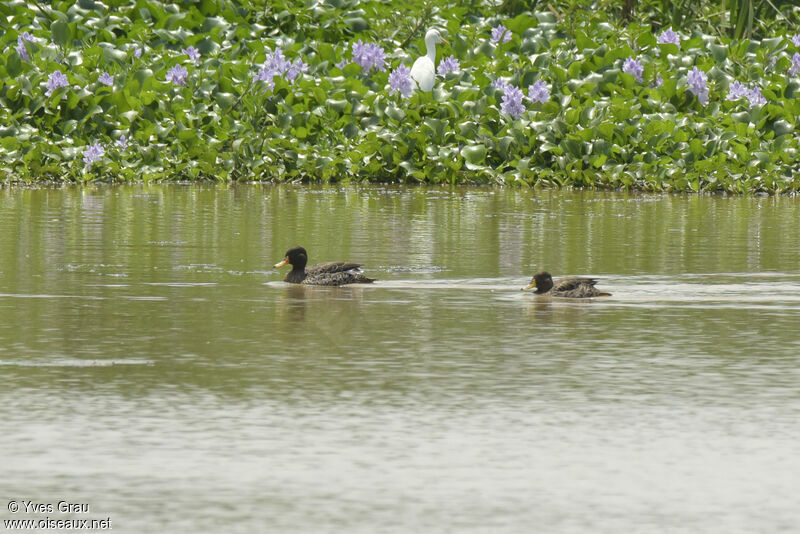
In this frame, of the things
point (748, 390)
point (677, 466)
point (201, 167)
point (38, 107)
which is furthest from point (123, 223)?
point (677, 466)

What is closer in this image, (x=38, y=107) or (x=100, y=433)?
(x=100, y=433)

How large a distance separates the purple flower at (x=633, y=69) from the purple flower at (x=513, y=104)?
1.70 m

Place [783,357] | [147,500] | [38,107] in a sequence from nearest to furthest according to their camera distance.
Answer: [147,500], [783,357], [38,107]

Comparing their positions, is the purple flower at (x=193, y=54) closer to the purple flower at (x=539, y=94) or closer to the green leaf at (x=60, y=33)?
the green leaf at (x=60, y=33)

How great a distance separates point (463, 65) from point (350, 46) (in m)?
1.69

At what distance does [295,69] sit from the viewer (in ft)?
77.7

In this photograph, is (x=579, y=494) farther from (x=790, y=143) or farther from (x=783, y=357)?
(x=790, y=143)

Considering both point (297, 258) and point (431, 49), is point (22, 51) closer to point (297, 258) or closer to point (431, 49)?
point (431, 49)

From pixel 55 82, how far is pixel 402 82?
174 inches

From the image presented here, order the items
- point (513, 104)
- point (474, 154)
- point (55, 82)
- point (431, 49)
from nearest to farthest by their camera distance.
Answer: point (474, 154), point (513, 104), point (55, 82), point (431, 49)

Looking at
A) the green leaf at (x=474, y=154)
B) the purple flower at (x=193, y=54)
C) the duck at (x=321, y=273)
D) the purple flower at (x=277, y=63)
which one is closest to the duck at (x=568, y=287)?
the duck at (x=321, y=273)

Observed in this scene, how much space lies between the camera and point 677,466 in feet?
20.6

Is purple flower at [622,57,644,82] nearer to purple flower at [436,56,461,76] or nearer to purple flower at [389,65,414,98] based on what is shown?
purple flower at [436,56,461,76]

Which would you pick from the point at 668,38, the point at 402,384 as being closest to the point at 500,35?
A: the point at 668,38
